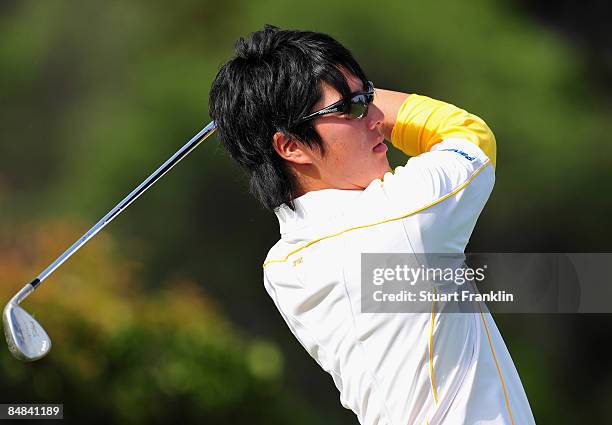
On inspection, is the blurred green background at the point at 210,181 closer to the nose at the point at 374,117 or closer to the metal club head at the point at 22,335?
the metal club head at the point at 22,335

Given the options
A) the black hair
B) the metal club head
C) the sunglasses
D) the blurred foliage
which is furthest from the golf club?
the blurred foliage

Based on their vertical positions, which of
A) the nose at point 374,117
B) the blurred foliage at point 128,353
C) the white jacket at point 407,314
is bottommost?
the blurred foliage at point 128,353

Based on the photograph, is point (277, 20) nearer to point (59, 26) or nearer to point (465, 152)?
point (59, 26)

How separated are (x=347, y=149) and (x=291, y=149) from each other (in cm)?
10

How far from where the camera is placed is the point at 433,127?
1712 mm

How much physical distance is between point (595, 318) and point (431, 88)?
3.89 feet

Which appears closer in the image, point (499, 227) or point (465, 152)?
point (465, 152)

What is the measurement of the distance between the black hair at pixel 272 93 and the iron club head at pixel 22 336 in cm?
84

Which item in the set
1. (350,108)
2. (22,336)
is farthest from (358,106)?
(22,336)

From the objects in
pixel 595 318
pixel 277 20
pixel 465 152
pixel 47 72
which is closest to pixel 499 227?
pixel 595 318

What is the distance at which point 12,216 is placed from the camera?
12.9 ft

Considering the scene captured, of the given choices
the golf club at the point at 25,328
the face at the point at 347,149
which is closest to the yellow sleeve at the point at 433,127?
the face at the point at 347,149

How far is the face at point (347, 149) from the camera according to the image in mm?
1603

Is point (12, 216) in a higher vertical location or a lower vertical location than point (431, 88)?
higher
